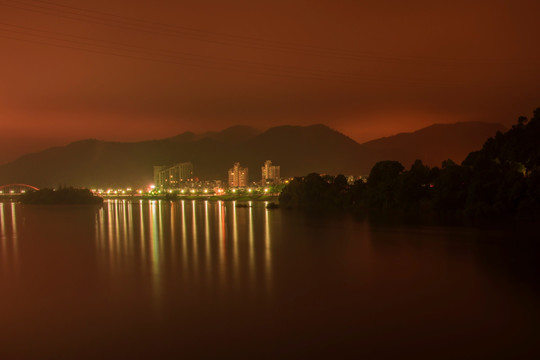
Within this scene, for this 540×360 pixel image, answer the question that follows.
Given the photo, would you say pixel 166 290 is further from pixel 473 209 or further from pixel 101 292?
pixel 473 209

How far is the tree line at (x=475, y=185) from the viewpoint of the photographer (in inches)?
438

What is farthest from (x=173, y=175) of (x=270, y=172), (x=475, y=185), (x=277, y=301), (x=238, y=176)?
(x=277, y=301)

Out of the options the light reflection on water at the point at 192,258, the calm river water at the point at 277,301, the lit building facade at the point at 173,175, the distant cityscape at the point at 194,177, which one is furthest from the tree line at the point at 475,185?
the lit building facade at the point at 173,175

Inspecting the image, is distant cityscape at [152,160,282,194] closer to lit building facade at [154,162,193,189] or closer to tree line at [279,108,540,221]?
lit building facade at [154,162,193,189]

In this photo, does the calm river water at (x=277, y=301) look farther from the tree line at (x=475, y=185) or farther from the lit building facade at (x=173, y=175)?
the lit building facade at (x=173, y=175)

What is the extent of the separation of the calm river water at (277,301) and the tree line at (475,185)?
3846 millimetres

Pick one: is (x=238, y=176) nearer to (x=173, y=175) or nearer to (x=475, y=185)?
(x=173, y=175)

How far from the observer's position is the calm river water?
3.05m

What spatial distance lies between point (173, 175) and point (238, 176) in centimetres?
1144

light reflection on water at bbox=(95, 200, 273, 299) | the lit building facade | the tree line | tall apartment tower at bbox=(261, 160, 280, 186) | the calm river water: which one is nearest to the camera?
the calm river water

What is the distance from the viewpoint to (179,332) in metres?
3.36

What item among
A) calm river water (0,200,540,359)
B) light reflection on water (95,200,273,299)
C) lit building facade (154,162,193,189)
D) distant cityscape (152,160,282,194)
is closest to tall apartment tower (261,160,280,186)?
distant cityscape (152,160,282,194)

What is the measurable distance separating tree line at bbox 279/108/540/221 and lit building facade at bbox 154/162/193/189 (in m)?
54.3

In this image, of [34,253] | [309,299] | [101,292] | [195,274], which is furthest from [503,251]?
[34,253]
